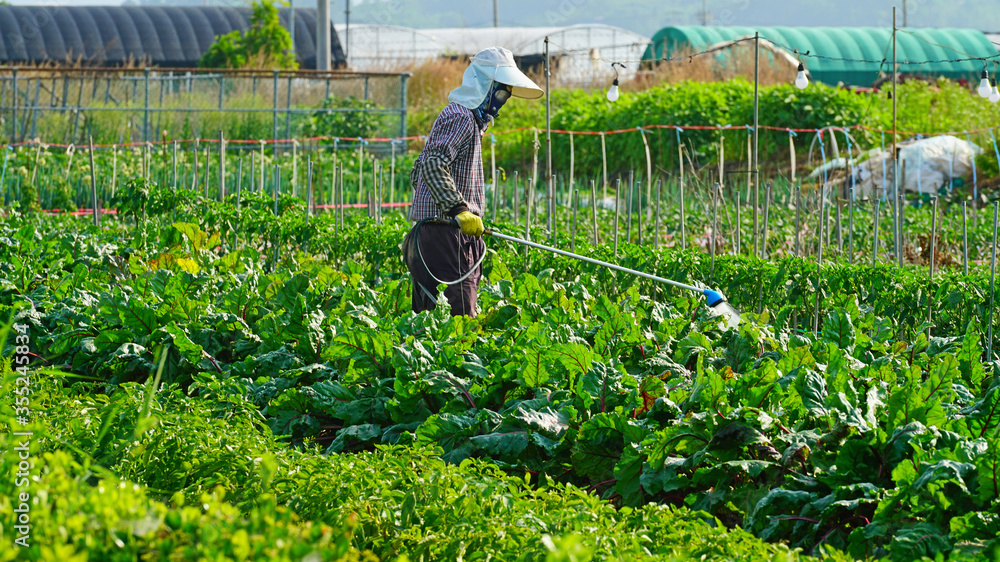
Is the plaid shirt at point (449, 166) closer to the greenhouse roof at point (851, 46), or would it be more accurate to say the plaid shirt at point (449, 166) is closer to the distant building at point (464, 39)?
the greenhouse roof at point (851, 46)

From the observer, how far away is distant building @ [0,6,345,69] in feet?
82.7

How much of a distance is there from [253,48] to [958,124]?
53.3ft

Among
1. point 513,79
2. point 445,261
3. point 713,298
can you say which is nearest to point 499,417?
point 713,298

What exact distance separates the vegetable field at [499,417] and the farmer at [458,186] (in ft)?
0.79

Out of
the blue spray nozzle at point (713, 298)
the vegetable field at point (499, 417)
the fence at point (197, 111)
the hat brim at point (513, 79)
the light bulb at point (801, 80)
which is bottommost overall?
the vegetable field at point (499, 417)

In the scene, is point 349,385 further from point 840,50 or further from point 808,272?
point 840,50

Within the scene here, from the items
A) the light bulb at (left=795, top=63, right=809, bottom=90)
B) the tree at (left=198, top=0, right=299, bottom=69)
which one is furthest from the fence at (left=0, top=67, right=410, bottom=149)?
the light bulb at (left=795, top=63, right=809, bottom=90)

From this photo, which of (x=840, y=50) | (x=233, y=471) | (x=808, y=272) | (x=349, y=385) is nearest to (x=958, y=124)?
(x=808, y=272)

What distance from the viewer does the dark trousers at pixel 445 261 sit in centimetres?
447

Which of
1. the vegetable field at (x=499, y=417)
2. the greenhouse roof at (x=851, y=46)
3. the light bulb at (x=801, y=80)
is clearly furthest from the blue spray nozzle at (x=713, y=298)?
the greenhouse roof at (x=851, y=46)

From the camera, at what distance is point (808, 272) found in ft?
15.0

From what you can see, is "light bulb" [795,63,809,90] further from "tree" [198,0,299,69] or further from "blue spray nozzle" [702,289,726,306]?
"tree" [198,0,299,69]

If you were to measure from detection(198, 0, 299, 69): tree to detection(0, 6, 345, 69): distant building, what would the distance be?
8.48 feet

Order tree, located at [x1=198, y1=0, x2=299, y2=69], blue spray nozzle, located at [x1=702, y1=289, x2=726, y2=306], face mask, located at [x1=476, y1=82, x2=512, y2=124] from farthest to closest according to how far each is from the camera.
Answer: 1. tree, located at [x1=198, y1=0, x2=299, y2=69]
2. face mask, located at [x1=476, y1=82, x2=512, y2=124]
3. blue spray nozzle, located at [x1=702, y1=289, x2=726, y2=306]
